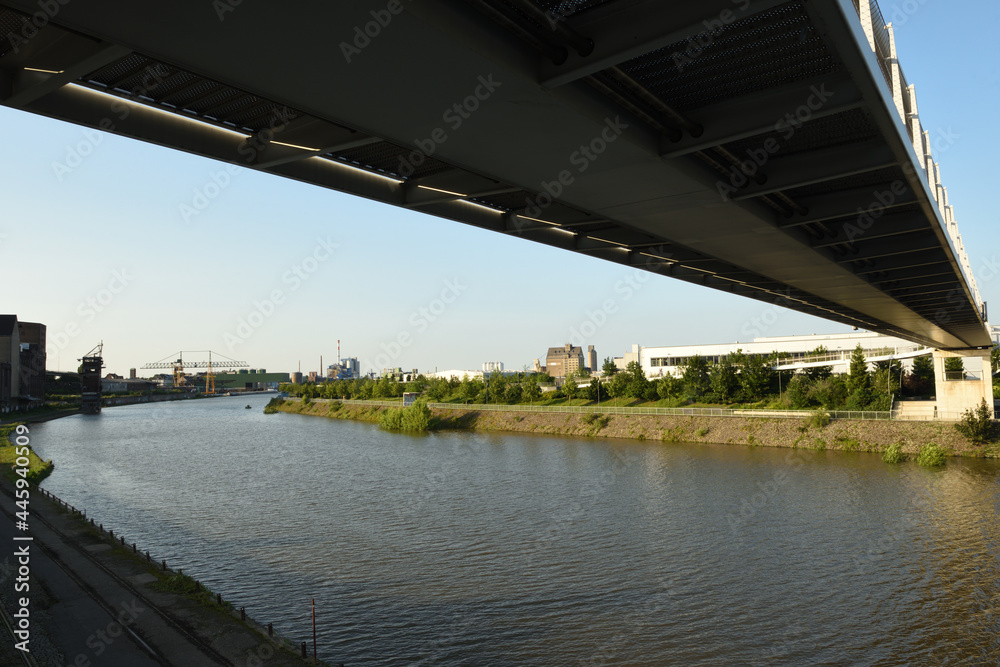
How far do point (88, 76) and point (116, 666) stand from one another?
28.1ft

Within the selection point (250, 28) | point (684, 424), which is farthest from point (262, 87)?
point (684, 424)

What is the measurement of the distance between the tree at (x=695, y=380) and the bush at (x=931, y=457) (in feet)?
73.2

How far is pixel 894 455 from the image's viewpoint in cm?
3039

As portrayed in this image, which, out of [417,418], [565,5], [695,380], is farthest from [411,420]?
[565,5]

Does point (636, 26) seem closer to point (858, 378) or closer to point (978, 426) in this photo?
point (978, 426)

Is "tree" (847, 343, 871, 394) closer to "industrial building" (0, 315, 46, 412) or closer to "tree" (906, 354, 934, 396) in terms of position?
"tree" (906, 354, 934, 396)

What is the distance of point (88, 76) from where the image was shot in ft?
16.9

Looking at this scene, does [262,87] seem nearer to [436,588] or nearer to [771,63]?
[771,63]

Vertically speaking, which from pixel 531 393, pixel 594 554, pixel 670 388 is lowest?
pixel 594 554

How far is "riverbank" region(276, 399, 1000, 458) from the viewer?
32.8 meters

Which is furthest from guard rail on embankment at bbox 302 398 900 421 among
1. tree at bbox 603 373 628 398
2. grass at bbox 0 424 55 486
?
grass at bbox 0 424 55 486

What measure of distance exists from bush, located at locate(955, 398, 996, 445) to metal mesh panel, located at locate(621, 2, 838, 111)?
3431 cm

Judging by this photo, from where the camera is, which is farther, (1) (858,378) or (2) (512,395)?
(2) (512,395)

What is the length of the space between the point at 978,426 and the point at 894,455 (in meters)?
5.24
